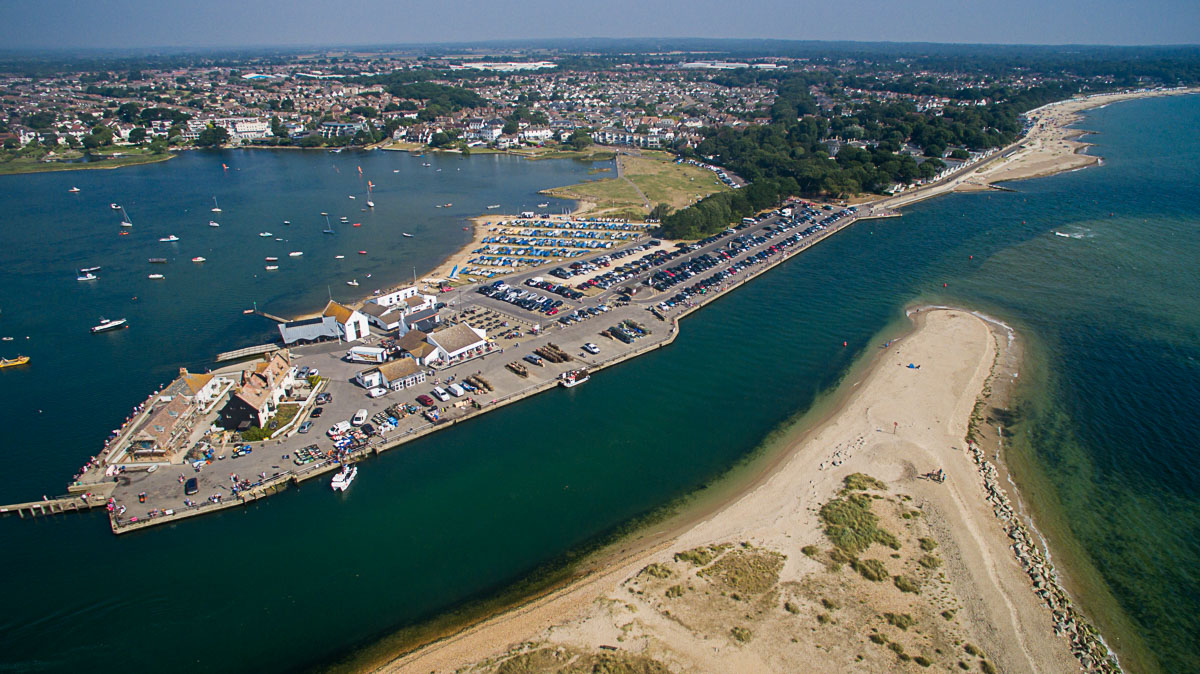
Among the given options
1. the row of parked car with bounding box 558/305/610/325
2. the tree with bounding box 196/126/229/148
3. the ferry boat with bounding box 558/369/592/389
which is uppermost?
the tree with bounding box 196/126/229/148

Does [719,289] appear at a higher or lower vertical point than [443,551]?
higher

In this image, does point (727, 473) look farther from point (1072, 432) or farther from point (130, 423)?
point (130, 423)

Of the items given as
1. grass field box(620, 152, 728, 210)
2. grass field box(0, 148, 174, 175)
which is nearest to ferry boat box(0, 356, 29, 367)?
grass field box(620, 152, 728, 210)

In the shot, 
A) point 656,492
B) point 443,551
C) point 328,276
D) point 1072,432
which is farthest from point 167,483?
point 1072,432

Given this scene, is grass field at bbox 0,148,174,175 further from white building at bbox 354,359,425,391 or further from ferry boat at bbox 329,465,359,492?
ferry boat at bbox 329,465,359,492

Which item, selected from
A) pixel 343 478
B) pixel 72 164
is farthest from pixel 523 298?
pixel 72 164
